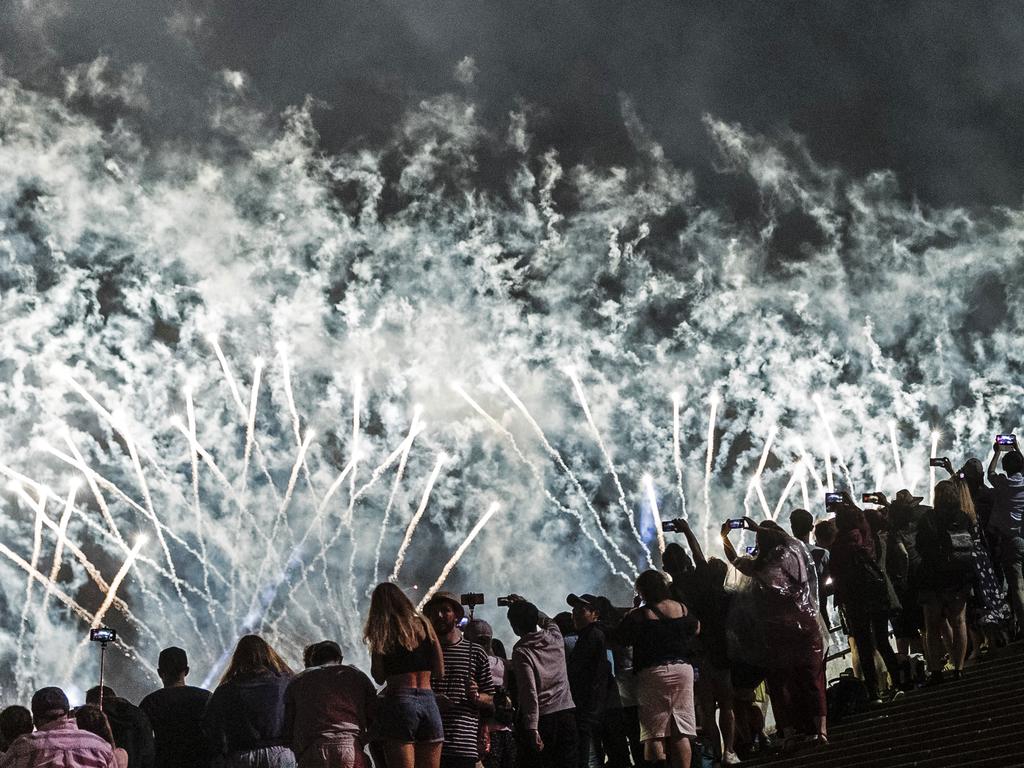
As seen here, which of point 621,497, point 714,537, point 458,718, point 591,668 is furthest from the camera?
point 621,497

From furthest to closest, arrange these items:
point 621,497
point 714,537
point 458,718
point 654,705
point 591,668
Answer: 1. point 621,497
2. point 714,537
3. point 591,668
4. point 654,705
5. point 458,718

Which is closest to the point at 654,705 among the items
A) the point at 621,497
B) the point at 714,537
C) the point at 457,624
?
the point at 457,624

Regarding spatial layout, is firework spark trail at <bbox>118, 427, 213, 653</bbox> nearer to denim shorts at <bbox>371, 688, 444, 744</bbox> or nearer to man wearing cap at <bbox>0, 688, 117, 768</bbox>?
man wearing cap at <bbox>0, 688, 117, 768</bbox>

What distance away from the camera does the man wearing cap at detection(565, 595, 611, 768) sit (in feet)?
30.8

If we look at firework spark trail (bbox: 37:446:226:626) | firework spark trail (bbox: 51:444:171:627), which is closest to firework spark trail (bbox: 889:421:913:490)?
firework spark trail (bbox: 37:446:226:626)

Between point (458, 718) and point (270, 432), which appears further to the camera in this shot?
point (270, 432)

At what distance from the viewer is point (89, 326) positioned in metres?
39.2

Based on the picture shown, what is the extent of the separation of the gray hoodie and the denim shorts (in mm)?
1792

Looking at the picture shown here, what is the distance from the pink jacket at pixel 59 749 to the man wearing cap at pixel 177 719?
919mm

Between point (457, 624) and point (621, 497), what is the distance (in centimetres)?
3236

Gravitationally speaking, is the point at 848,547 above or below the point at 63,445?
below

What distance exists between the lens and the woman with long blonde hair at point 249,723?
7.45m

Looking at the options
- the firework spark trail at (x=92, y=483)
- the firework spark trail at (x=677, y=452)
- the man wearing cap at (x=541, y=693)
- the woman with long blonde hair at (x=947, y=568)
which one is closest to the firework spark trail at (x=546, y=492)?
the firework spark trail at (x=677, y=452)

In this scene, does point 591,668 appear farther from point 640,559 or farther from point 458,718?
point 640,559
